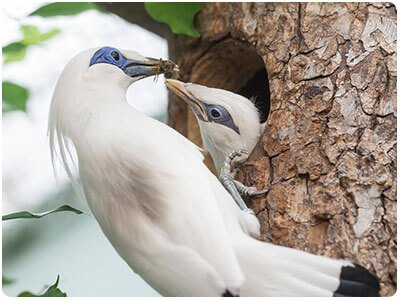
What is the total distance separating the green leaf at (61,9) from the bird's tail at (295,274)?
1161 mm

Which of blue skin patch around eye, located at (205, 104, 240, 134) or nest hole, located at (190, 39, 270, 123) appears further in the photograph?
nest hole, located at (190, 39, 270, 123)

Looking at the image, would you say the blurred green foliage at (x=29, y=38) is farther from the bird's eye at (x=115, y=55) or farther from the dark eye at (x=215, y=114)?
the dark eye at (x=215, y=114)

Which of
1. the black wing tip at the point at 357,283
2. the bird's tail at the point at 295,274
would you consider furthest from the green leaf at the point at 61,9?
the black wing tip at the point at 357,283

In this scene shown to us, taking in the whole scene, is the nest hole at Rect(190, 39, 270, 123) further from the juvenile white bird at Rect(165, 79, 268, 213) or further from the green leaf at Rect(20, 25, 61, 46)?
the green leaf at Rect(20, 25, 61, 46)

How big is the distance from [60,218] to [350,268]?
10.9 feet

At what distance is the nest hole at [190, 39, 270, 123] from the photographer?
97.3 inches

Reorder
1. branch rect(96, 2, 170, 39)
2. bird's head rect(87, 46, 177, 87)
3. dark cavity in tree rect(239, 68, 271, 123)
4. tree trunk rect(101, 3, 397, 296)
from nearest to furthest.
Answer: tree trunk rect(101, 3, 397, 296)
bird's head rect(87, 46, 177, 87)
dark cavity in tree rect(239, 68, 271, 123)
branch rect(96, 2, 170, 39)

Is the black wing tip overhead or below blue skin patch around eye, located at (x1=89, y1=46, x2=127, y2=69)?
below

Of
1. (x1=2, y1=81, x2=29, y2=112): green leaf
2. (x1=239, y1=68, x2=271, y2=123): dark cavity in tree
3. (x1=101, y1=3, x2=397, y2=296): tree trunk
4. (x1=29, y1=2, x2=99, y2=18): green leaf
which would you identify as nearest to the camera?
(x1=101, y1=3, x2=397, y2=296): tree trunk

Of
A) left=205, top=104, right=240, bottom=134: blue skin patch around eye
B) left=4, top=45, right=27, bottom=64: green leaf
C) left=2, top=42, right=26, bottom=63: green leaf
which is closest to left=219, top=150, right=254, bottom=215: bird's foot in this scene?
left=205, top=104, right=240, bottom=134: blue skin patch around eye

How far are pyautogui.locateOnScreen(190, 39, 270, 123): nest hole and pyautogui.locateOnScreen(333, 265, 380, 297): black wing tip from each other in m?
1.09

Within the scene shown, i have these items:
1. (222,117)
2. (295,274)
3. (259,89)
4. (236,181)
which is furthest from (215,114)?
(295,274)

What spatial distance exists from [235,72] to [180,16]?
0.39 meters

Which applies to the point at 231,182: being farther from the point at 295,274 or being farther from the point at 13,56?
the point at 13,56
